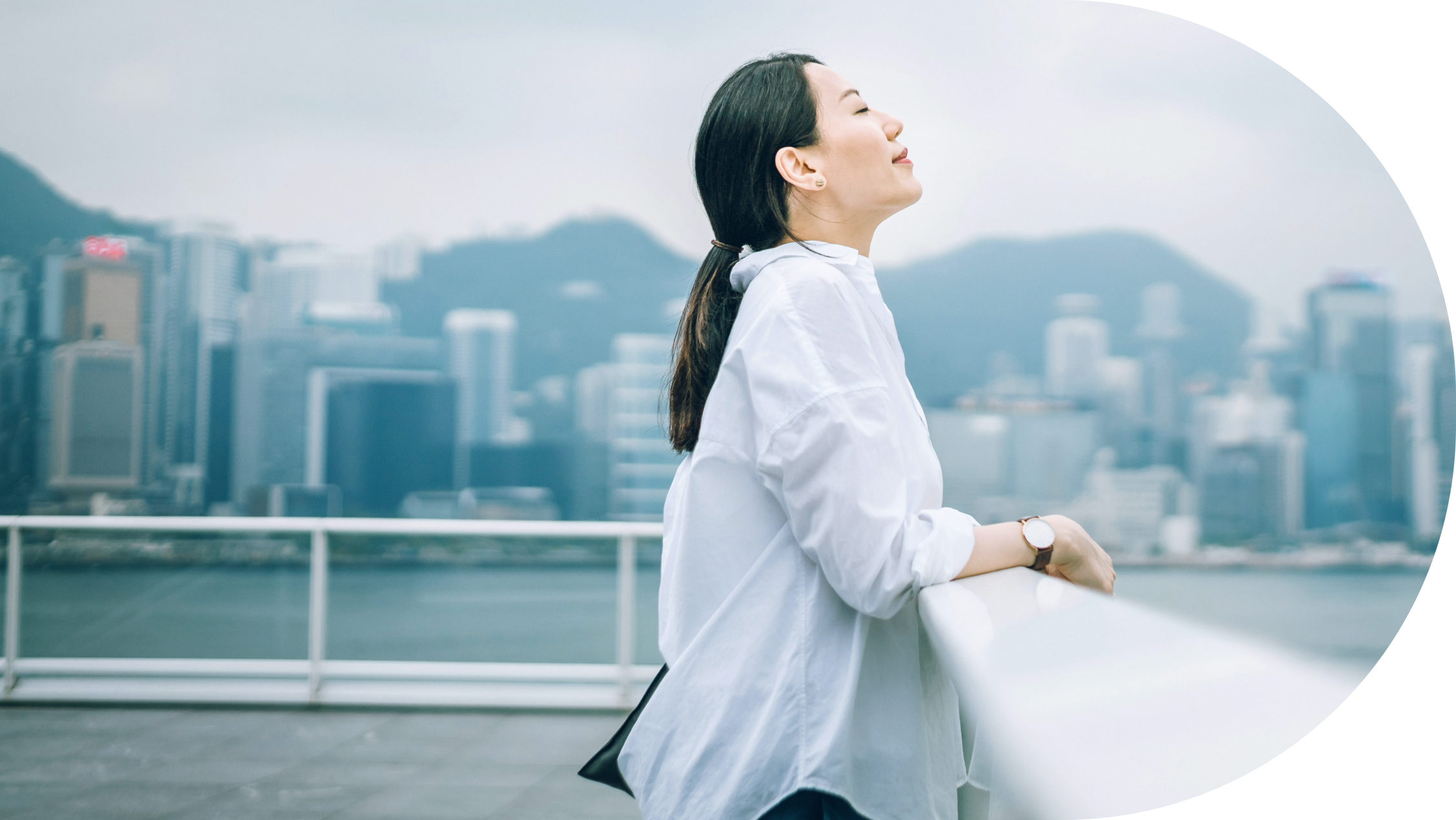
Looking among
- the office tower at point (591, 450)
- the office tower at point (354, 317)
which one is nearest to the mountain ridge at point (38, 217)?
the office tower at point (354, 317)

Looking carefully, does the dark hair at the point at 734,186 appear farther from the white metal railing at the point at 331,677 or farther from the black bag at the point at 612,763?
the white metal railing at the point at 331,677

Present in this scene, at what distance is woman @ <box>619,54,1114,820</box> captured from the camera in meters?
0.68

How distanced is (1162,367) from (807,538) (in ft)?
148

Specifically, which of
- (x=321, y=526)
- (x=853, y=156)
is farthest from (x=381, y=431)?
(x=853, y=156)

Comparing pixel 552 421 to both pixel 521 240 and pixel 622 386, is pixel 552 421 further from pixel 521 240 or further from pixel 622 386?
pixel 521 240

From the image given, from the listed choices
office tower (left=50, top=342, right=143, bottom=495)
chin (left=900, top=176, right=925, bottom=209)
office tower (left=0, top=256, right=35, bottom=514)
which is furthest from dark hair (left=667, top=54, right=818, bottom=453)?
office tower (left=50, top=342, right=143, bottom=495)

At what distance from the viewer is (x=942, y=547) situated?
69 centimetres

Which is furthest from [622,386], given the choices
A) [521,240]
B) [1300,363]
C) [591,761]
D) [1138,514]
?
[591,761]

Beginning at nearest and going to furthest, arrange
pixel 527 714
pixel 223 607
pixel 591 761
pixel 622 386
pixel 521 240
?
pixel 591 761 < pixel 527 714 < pixel 223 607 < pixel 622 386 < pixel 521 240

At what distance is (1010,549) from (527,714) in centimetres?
341

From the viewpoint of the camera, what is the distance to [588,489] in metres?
36.1

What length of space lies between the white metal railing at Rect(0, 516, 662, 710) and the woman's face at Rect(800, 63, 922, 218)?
2980mm

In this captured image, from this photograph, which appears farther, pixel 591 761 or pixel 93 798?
pixel 93 798

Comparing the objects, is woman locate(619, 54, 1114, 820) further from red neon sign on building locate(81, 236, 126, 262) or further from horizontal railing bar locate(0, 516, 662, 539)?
red neon sign on building locate(81, 236, 126, 262)
